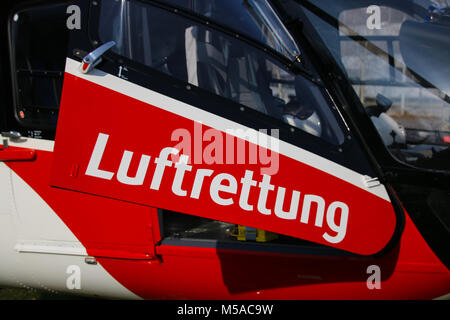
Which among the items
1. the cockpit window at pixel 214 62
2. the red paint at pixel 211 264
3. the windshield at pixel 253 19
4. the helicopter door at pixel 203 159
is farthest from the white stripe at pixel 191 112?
the windshield at pixel 253 19

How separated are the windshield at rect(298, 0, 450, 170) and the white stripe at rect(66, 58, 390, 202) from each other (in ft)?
1.03

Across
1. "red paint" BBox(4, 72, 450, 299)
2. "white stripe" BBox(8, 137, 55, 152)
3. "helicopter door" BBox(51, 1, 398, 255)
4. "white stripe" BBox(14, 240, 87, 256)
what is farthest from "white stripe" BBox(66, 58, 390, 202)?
"white stripe" BBox(14, 240, 87, 256)

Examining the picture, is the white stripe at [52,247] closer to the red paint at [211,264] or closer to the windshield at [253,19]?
the red paint at [211,264]

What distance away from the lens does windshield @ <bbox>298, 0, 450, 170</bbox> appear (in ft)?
5.43

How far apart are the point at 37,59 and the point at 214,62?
0.99 meters

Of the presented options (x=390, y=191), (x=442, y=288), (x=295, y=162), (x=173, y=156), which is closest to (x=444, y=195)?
(x=390, y=191)

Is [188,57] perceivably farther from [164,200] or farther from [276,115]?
[164,200]

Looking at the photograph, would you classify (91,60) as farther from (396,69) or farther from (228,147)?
(396,69)

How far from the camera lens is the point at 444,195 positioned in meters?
1.61

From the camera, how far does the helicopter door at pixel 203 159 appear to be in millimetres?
1454

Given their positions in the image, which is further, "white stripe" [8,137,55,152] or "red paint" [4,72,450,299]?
"white stripe" [8,137,55,152]

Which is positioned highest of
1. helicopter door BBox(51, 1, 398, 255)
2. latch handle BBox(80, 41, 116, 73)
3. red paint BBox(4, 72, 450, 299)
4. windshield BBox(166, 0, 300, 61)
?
windshield BBox(166, 0, 300, 61)

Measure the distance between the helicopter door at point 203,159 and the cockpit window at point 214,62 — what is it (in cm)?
10

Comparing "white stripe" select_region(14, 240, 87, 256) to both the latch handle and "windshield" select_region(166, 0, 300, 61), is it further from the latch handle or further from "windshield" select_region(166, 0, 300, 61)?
"windshield" select_region(166, 0, 300, 61)
